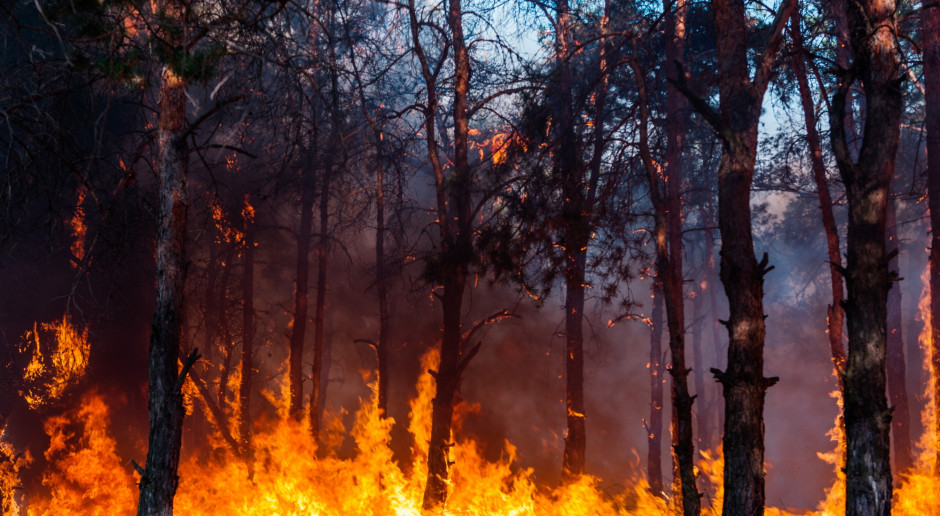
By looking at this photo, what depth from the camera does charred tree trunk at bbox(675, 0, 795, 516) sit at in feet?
22.3

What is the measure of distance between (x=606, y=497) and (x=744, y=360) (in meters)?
5.34

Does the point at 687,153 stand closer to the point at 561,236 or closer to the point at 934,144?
the point at 934,144

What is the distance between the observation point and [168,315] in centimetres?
694

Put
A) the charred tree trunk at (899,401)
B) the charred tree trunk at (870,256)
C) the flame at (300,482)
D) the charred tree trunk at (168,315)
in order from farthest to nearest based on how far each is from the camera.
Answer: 1. the charred tree trunk at (899,401)
2. the flame at (300,482)
3. the charred tree trunk at (168,315)
4. the charred tree trunk at (870,256)

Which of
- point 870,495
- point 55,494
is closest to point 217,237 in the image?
point 55,494

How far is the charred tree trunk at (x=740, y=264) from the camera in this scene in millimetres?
6793

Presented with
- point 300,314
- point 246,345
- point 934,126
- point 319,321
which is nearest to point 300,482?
point 319,321

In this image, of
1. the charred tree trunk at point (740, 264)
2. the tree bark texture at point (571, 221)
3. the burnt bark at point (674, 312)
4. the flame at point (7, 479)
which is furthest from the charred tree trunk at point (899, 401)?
the flame at point (7, 479)

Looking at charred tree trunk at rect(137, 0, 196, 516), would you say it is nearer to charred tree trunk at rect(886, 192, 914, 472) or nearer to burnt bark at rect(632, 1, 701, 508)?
burnt bark at rect(632, 1, 701, 508)

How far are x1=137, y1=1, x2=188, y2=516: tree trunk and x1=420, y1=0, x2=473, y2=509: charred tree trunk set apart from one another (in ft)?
16.1

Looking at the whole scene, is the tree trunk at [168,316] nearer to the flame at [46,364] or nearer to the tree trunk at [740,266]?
the tree trunk at [740,266]

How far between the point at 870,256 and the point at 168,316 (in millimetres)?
→ 7655

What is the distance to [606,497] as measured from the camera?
1113cm

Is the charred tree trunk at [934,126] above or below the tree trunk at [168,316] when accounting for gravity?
above
